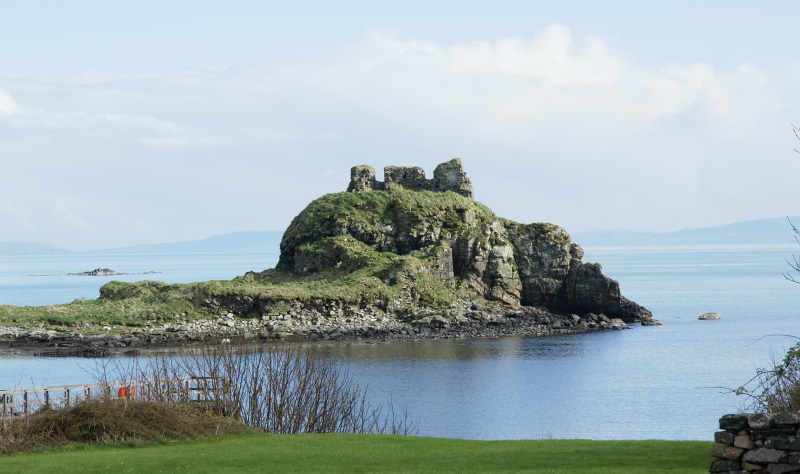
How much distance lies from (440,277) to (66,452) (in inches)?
2416

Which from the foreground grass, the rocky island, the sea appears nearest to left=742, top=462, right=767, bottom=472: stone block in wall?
the foreground grass

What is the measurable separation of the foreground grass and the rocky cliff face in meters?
59.3

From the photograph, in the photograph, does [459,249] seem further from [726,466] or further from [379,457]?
[726,466]

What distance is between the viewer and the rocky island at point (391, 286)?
75250 mm

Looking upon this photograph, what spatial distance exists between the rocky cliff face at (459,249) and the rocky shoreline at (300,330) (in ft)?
7.22

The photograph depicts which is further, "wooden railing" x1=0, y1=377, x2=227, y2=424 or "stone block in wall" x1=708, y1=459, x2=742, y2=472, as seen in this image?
"wooden railing" x1=0, y1=377, x2=227, y2=424

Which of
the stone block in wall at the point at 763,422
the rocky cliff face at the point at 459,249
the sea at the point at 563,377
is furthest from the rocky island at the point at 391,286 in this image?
the stone block in wall at the point at 763,422

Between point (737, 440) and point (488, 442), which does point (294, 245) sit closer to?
point (488, 442)

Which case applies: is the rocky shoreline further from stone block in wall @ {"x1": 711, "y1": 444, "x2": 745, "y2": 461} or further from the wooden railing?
stone block in wall @ {"x1": 711, "y1": 444, "x2": 745, "y2": 461}

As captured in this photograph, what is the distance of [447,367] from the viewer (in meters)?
63.2

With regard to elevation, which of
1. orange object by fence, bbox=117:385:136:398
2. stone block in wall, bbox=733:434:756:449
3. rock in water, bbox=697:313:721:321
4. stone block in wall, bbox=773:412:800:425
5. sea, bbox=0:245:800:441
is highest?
rock in water, bbox=697:313:721:321

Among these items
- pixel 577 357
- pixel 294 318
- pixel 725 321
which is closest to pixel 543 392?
pixel 577 357

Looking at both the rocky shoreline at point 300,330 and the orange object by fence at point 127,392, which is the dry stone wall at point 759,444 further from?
the rocky shoreline at point 300,330

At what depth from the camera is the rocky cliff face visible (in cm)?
8738
